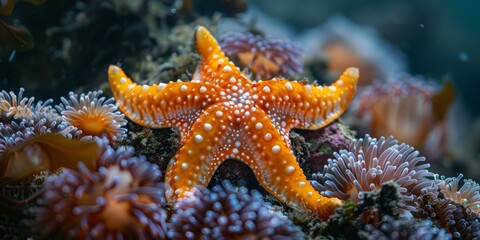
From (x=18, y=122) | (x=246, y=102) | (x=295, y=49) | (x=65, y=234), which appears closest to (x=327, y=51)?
(x=295, y=49)

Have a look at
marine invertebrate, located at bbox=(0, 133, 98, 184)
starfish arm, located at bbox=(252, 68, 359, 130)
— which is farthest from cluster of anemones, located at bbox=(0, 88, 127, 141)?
starfish arm, located at bbox=(252, 68, 359, 130)

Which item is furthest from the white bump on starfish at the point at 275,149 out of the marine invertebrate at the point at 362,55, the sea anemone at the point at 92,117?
the marine invertebrate at the point at 362,55

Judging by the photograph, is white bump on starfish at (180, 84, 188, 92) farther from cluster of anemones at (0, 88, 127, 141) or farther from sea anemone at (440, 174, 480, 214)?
sea anemone at (440, 174, 480, 214)

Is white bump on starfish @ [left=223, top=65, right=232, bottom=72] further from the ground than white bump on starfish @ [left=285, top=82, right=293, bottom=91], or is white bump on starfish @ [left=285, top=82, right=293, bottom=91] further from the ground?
white bump on starfish @ [left=223, top=65, right=232, bottom=72]

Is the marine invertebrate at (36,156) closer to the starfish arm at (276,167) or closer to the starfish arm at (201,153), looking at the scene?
the starfish arm at (201,153)

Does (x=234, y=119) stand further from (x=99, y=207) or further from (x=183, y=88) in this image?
(x=99, y=207)

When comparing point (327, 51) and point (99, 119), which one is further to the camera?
point (327, 51)

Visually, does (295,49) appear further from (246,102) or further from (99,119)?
(99,119)
